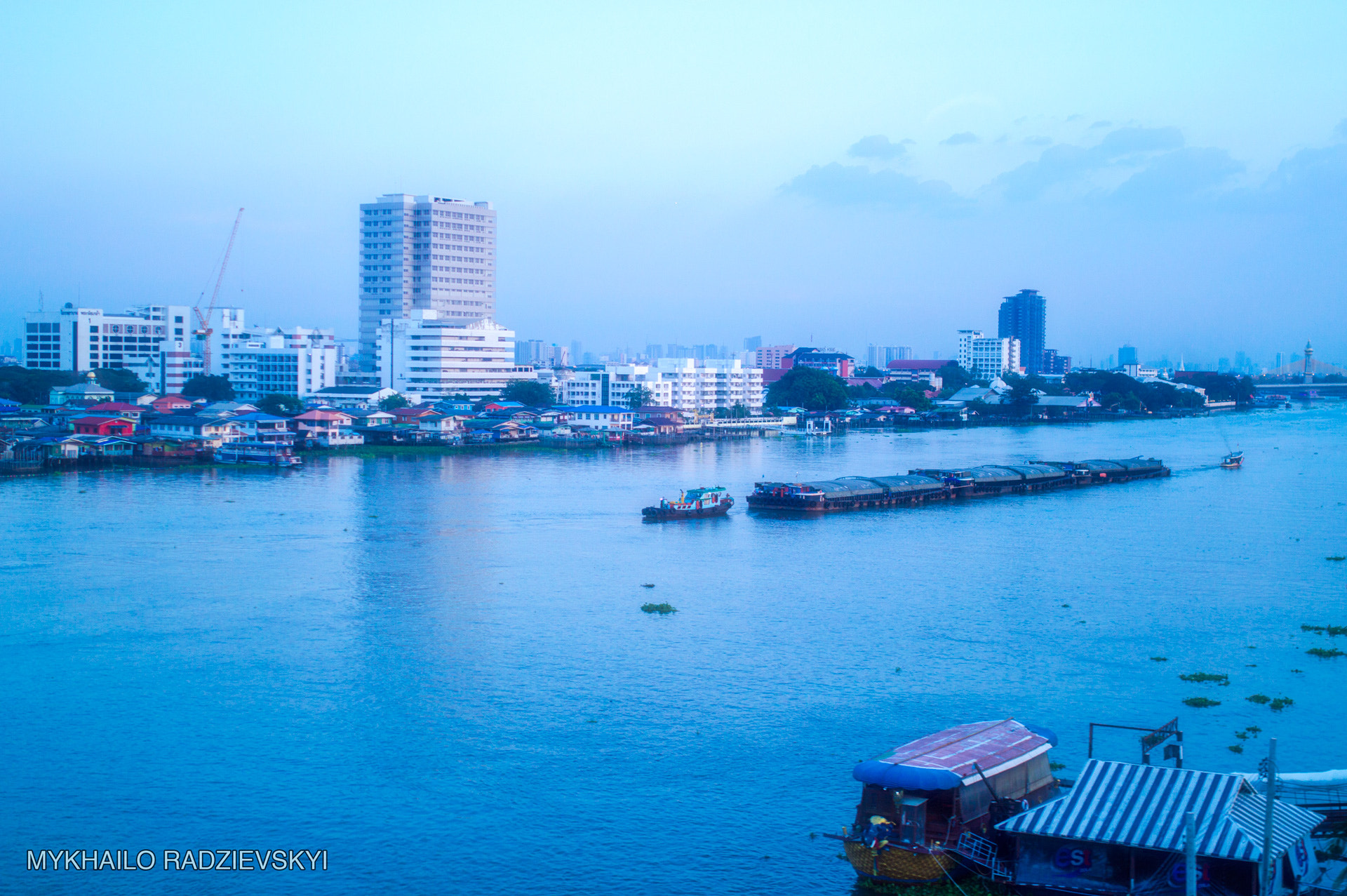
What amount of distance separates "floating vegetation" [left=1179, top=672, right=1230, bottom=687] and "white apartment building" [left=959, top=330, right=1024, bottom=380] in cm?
5595

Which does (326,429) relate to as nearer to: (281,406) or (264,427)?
(264,427)

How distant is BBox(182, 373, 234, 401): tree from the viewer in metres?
29.1

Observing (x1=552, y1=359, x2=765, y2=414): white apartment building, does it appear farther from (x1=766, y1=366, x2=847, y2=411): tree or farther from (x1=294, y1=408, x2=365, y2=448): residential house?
(x1=294, y1=408, x2=365, y2=448): residential house

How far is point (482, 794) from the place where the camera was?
4.85 m

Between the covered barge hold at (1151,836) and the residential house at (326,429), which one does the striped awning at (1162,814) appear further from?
the residential house at (326,429)

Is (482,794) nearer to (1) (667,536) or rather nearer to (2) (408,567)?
(2) (408,567)

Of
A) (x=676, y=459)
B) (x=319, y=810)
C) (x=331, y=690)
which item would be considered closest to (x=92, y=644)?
(x=331, y=690)

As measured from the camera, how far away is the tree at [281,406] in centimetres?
2492

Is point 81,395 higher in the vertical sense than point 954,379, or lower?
lower

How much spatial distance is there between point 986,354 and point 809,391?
99.8 feet

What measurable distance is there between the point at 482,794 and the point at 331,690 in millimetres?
1785

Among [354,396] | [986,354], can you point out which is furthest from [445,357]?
[986,354]

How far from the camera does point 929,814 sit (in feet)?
13.1

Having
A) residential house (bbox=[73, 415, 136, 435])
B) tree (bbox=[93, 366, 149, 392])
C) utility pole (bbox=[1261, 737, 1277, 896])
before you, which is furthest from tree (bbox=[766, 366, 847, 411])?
utility pole (bbox=[1261, 737, 1277, 896])
